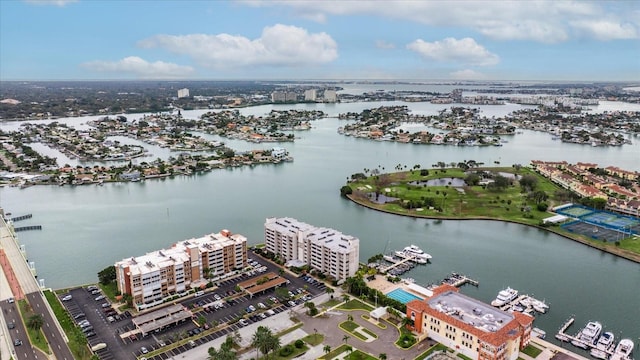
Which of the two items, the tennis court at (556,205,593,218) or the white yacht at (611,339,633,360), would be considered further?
the tennis court at (556,205,593,218)

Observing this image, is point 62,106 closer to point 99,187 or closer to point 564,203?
point 99,187

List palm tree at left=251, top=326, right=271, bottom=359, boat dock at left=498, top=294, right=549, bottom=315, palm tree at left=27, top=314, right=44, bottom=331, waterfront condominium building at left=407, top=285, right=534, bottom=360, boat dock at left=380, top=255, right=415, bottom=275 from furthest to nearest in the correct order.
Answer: boat dock at left=380, top=255, right=415, bottom=275
boat dock at left=498, top=294, right=549, bottom=315
palm tree at left=27, top=314, right=44, bottom=331
waterfront condominium building at left=407, top=285, right=534, bottom=360
palm tree at left=251, top=326, right=271, bottom=359

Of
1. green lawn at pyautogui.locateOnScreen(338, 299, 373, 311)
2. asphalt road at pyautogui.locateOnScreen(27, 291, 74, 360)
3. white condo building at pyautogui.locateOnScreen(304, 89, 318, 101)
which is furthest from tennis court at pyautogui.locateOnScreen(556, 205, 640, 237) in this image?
white condo building at pyautogui.locateOnScreen(304, 89, 318, 101)

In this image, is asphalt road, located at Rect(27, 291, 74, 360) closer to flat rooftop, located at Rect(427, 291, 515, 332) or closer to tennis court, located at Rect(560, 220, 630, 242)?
flat rooftop, located at Rect(427, 291, 515, 332)

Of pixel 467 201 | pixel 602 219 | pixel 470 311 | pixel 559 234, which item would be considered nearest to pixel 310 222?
pixel 467 201

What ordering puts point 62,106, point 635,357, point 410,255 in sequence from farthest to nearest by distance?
point 62,106 → point 410,255 → point 635,357

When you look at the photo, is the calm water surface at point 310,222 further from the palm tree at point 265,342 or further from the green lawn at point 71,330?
the palm tree at point 265,342

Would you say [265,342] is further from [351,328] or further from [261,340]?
[351,328]

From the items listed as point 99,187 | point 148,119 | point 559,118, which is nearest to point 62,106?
point 148,119
